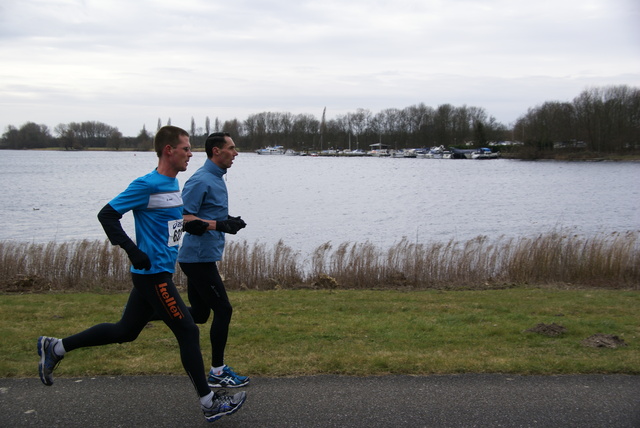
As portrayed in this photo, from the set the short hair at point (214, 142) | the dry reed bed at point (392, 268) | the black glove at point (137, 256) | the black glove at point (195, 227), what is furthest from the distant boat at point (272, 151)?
the black glove at point (137, 256)

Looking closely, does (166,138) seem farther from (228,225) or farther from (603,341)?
(603,341)

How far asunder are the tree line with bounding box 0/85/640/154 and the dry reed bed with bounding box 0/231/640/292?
7638cm

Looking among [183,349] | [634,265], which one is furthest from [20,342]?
[634,265]

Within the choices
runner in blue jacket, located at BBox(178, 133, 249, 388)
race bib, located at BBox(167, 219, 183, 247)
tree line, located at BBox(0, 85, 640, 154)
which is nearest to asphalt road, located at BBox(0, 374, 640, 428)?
runner in blue jacket, located at BBox(178, 133, 249, 388)

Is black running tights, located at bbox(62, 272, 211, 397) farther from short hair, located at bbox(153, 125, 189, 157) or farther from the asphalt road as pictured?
short hair, located at bbox(153, 125, 189, 157)

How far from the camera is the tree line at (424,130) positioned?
317ft

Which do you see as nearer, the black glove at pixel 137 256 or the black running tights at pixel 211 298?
the black glove at pixel 137 256

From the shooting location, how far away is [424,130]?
158m

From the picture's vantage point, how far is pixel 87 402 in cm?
470

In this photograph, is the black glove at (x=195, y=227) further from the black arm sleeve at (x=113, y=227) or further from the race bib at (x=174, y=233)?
the black arm sleeve at (x=113, y=227)

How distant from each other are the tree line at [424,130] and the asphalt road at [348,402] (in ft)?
280

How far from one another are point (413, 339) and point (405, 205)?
108ft

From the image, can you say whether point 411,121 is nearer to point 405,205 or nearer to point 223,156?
point 405,205

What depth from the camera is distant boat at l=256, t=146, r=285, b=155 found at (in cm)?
17062
